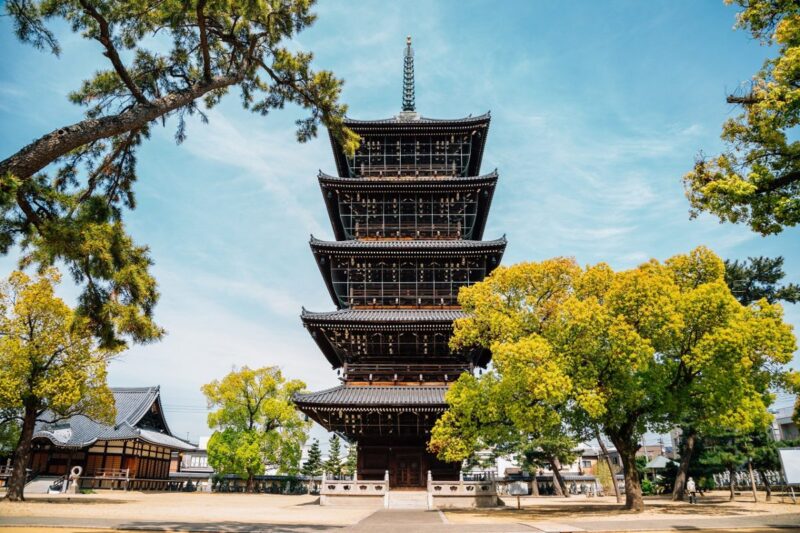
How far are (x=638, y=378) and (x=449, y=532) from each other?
10.8 meters

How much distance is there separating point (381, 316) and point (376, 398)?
4317mm

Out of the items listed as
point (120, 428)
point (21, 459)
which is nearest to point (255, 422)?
point (120, 428)

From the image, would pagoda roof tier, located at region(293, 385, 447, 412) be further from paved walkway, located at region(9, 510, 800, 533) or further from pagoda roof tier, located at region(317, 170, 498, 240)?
pagoda roof tier, located at region(317, 170, 498, 240)

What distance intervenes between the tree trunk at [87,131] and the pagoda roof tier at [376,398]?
52.9 feet

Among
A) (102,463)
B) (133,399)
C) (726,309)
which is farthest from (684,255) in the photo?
(133,399)

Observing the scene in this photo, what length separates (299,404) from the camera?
937 inches

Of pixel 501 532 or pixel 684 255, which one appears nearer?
pixel 501 532

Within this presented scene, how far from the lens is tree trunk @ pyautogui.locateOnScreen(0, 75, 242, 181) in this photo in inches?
330

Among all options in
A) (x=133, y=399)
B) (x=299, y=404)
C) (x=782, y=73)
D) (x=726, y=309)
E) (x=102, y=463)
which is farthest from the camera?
(x=133, y=399)

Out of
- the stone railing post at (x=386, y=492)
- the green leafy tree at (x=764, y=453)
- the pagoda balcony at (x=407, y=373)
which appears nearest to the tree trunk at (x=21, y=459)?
the pagoda balcony at (x=407, y=373)

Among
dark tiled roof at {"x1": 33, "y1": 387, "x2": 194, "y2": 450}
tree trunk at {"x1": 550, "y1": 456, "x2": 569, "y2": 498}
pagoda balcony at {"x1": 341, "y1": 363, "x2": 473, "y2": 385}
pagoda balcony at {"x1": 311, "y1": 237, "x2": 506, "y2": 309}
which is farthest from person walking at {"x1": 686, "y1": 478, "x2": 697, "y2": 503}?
dark tiled roof at {"x1": 33, "y1": 387, "x2": 194, "y2": 450}

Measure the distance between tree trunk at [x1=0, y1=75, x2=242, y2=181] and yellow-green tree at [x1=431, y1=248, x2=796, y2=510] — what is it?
13837 millimetres

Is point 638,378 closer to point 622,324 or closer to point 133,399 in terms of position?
point 622,324

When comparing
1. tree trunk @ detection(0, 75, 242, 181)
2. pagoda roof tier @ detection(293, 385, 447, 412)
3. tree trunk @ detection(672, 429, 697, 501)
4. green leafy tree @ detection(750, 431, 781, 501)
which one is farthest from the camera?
green leafy tree @ detection(750, 431, 781, 501)
